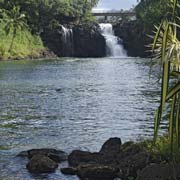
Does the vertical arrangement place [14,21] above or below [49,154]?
above

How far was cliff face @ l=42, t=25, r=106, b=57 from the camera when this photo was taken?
112375 millimetres

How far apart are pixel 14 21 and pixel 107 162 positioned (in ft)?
317

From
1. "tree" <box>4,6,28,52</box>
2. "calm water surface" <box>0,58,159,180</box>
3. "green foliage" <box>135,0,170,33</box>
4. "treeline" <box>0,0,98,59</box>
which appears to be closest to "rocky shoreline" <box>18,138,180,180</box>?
"calm water surface" <box>0,58,159,180</box>

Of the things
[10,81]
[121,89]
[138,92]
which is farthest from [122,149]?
[10,81]

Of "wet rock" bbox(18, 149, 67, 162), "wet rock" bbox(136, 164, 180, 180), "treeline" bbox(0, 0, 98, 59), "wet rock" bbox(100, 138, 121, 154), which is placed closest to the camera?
"wet rock" bbox(136, 164, 180, 180)

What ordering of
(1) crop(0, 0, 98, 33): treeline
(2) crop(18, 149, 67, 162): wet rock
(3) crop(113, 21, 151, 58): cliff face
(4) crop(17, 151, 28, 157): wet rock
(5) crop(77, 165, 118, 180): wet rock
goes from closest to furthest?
(5) crop(77, 165, 118, 180): wet rock < (2) crop(18, 149, 67, 162): wet rock < (4) crop(17, 151, 28, 157): wet rock < (3) crop(113, 21, 151, 58): cliff face < (1) crop(0, 0, 98, 33): treeline

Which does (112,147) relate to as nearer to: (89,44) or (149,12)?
(149,12)

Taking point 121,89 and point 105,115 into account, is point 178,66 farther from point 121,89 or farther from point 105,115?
point 121,89

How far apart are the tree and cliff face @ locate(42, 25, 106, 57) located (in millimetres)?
7101

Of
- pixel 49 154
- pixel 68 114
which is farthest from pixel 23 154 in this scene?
pixel 68 114

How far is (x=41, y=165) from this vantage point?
49.9 ft

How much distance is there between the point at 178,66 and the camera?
17.9 ft

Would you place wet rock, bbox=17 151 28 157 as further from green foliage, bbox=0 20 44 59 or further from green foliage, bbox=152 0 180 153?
green foliage, bbox=0 20 44 59

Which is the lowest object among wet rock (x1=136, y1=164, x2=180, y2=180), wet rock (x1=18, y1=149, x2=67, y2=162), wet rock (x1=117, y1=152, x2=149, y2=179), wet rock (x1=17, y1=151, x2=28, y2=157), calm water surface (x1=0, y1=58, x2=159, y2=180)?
calm water surface (x1=0, y1=58, x2=159, y2=180)
